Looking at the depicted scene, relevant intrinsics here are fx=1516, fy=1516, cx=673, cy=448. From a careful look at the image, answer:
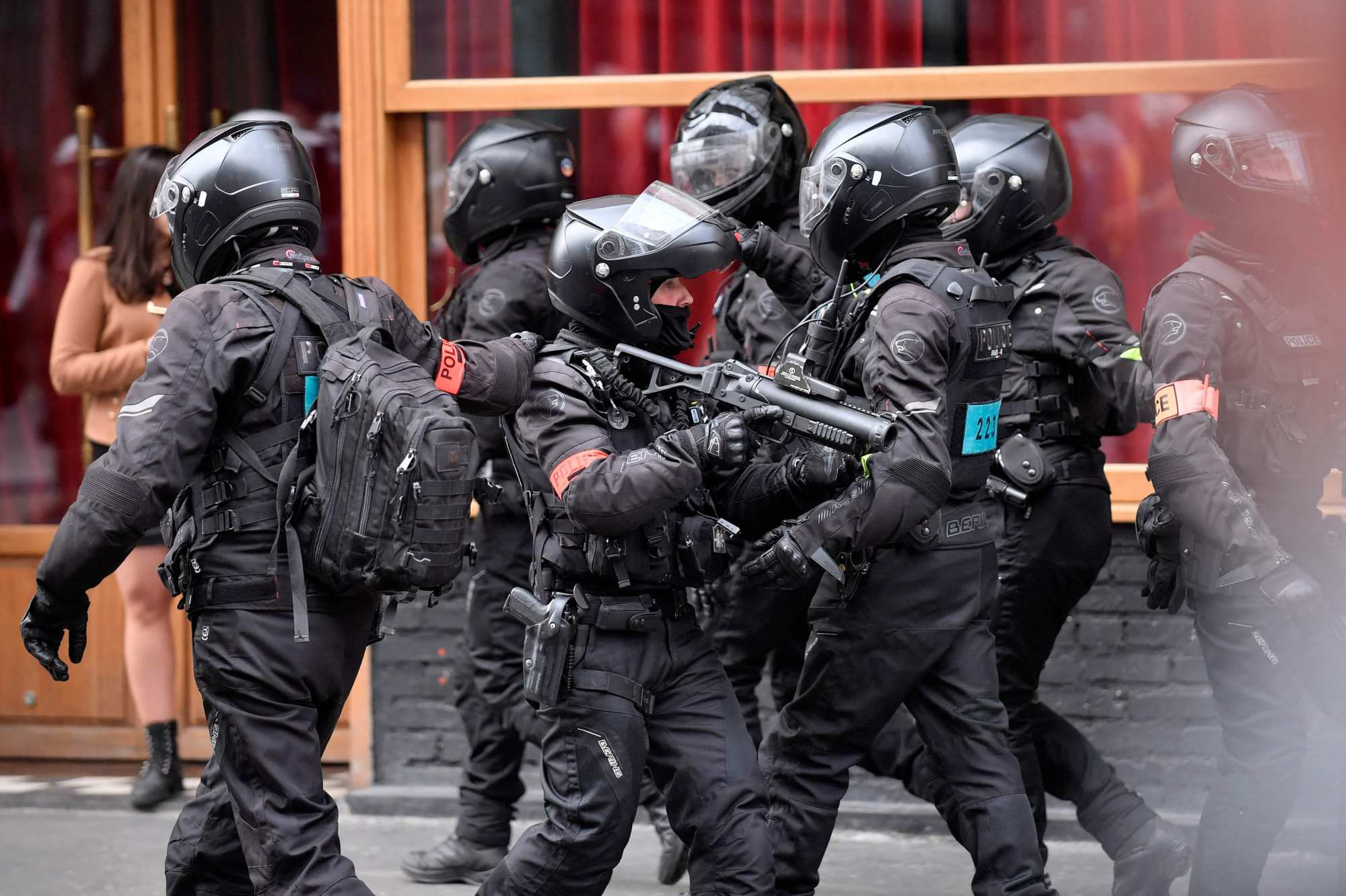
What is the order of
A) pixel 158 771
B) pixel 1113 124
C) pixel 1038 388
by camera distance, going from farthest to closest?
pixel 158 771 → pixel 1113 124 → pixel 1038 388

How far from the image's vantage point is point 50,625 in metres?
3.35

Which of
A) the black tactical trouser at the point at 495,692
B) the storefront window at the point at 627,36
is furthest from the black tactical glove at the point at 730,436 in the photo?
the storefront window at the point at 627,36

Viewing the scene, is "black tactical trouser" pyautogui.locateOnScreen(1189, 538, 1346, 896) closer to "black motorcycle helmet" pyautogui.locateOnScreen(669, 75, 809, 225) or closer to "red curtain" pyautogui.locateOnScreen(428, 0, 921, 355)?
"black motorcycle helmet" pyautogui.locateOnScreen(669, 75, 809, 225)

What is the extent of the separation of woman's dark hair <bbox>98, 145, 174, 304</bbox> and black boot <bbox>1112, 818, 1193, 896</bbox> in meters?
3.85

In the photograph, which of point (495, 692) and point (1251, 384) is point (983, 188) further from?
point (495, 692)

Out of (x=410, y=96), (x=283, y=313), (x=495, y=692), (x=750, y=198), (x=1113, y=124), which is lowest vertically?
(x=495, y=692)

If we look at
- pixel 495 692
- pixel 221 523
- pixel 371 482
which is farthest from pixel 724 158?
pixel 221 523

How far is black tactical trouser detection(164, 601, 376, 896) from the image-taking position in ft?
10.8

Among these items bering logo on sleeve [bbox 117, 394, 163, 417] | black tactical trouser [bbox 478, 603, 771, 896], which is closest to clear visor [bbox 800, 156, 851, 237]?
black tactical trouser [bbox 478, 603, 771, 896]

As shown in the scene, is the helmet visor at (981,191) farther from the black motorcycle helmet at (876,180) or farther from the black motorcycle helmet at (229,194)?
the black motorcycle helmet at (229,194)

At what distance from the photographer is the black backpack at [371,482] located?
3248mm

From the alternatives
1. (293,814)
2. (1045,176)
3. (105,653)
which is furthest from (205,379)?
(105,653)

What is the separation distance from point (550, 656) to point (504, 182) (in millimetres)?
2062

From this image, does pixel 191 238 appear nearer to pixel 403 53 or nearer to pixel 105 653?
pixel 403 53
